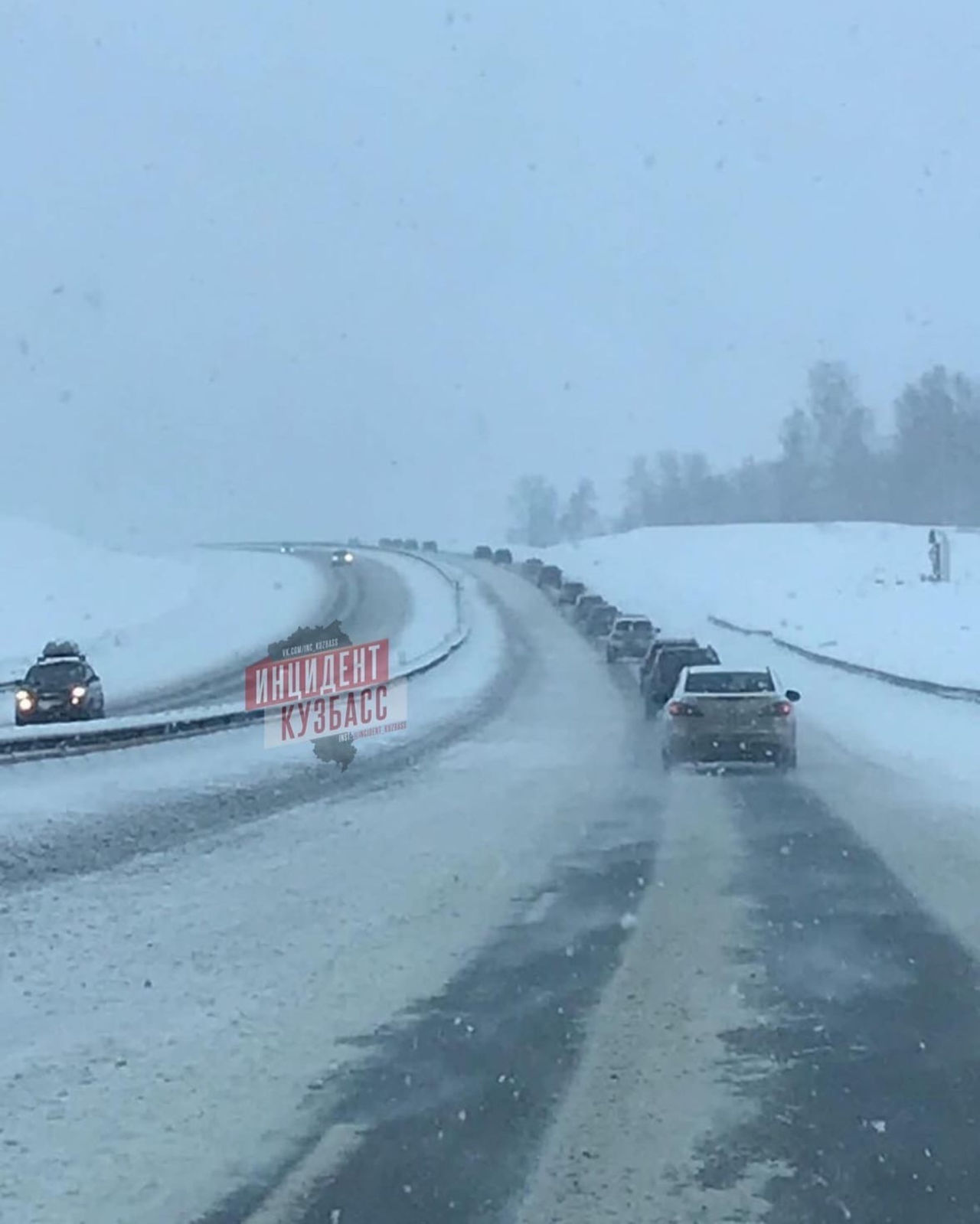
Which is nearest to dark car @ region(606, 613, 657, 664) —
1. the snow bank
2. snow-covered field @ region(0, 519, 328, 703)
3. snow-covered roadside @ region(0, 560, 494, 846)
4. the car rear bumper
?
the snow bank

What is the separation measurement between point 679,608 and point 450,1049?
78.1m

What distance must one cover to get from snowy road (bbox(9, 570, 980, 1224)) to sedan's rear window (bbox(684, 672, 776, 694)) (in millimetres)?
5565

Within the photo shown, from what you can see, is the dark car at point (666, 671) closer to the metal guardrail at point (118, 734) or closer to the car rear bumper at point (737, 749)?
the metal guardrail at point (118, 734)

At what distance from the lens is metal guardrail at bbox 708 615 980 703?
1315 inches

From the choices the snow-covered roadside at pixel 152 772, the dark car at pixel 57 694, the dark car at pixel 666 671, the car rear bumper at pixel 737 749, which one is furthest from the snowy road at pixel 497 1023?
the dark car at pixel 57 694

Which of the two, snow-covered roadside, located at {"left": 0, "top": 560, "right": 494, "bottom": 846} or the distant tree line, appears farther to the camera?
the distant tree line

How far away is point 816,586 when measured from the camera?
9644cm

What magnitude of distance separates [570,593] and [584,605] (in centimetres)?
1226

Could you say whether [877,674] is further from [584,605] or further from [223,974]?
[223,974]

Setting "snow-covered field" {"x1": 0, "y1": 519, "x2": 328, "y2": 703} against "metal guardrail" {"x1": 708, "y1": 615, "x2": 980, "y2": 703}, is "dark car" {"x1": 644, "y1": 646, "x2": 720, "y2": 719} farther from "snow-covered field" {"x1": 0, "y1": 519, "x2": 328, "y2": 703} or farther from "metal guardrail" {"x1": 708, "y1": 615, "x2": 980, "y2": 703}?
"snow-covered field" {"x1": 0, "y1": 519, "x2": 328, "y2": 703}

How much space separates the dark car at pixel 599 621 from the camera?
66.5m

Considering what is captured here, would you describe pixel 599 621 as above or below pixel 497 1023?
below

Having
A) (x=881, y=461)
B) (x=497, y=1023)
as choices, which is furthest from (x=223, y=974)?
(x=881, y=461)

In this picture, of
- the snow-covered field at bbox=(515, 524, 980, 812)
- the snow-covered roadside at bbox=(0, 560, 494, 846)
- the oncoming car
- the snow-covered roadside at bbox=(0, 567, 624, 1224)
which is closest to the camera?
the snow-covered roadside at bbox=(0, 567, 624, 1224)
